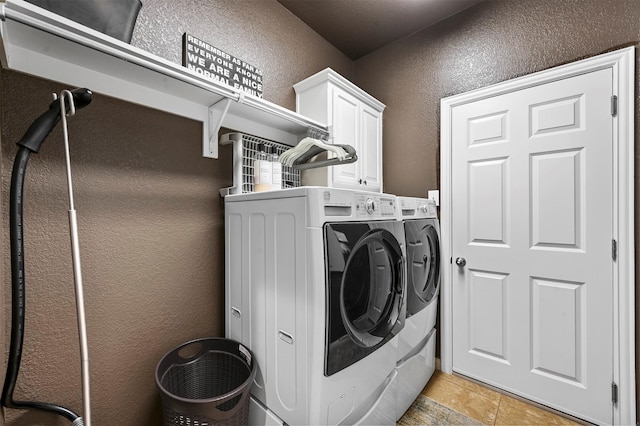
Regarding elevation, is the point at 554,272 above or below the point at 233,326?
above

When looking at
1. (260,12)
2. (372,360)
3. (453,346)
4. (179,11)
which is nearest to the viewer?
(372,360)

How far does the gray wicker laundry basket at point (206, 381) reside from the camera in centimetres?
105

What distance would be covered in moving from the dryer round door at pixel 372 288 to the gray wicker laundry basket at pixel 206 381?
52 centimetres

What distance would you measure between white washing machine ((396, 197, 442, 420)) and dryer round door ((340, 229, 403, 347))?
0.72 ft

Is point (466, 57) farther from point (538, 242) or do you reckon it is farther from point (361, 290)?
point (361, 290)

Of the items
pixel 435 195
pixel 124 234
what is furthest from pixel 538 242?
pixel 124 234

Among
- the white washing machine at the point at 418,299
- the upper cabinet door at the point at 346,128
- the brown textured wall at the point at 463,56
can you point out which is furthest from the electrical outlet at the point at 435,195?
the upper cabinet door at the point at 346,128

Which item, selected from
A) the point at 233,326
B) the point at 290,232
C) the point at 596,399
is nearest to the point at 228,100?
the point at 290,232

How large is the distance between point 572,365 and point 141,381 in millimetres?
2392

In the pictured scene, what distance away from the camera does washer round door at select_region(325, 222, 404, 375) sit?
3.52 ft

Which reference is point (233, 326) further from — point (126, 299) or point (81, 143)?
point (81, 143)

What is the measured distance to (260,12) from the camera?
6.09ft

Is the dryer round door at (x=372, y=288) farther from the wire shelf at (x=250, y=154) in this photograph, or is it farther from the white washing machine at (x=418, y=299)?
the wire shelf at (x=250, y=154)

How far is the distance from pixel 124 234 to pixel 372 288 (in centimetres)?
116
